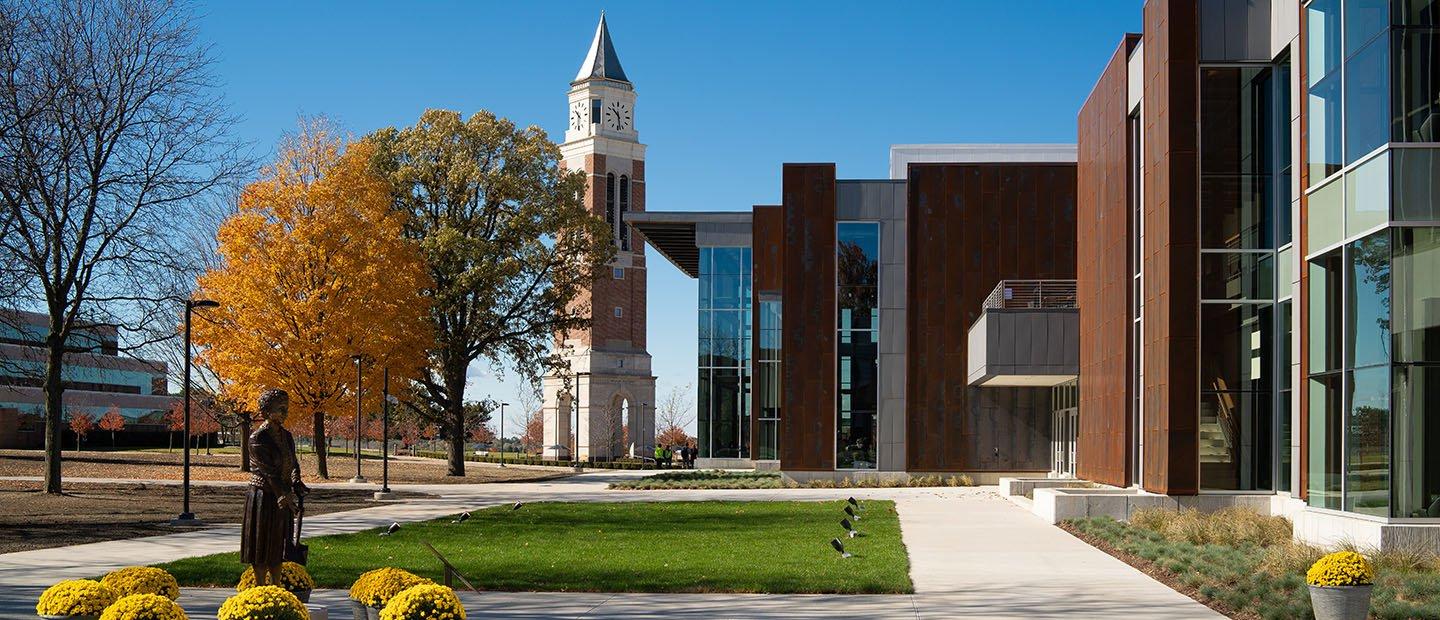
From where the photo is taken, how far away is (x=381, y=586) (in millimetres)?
9086

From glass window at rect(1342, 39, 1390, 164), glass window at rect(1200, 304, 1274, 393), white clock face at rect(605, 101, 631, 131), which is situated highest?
white clock face at rect(605, 101, 631, 131)

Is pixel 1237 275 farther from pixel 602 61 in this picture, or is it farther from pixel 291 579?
pixel 602 61

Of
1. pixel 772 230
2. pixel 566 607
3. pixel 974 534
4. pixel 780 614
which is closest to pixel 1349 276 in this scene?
pixel 974 534

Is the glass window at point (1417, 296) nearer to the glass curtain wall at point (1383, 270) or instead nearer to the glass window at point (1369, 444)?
the glass curtain wall at point (1383, 270)

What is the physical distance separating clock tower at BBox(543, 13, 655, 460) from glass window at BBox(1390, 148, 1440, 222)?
78857 mm

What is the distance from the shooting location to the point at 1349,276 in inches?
708

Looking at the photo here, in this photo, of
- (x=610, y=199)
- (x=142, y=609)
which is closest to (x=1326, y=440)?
(x=142, y=609)

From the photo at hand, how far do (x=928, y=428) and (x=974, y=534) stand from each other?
19595 millimetres

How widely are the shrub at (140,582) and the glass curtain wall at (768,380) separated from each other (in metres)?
42.5

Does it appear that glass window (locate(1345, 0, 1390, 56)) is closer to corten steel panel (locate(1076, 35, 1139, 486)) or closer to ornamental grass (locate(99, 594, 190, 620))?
corten steel panel (locate(1076, 35, 1139, 486))

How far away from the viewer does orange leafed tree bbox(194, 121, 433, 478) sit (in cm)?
3903

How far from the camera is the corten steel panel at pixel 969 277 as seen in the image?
4188 cm

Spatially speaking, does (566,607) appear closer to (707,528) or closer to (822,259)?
(707,528)

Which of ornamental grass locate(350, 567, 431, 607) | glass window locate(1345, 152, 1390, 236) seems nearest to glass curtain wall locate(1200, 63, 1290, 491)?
glass window locate(1345, 152, 1390, 236)
